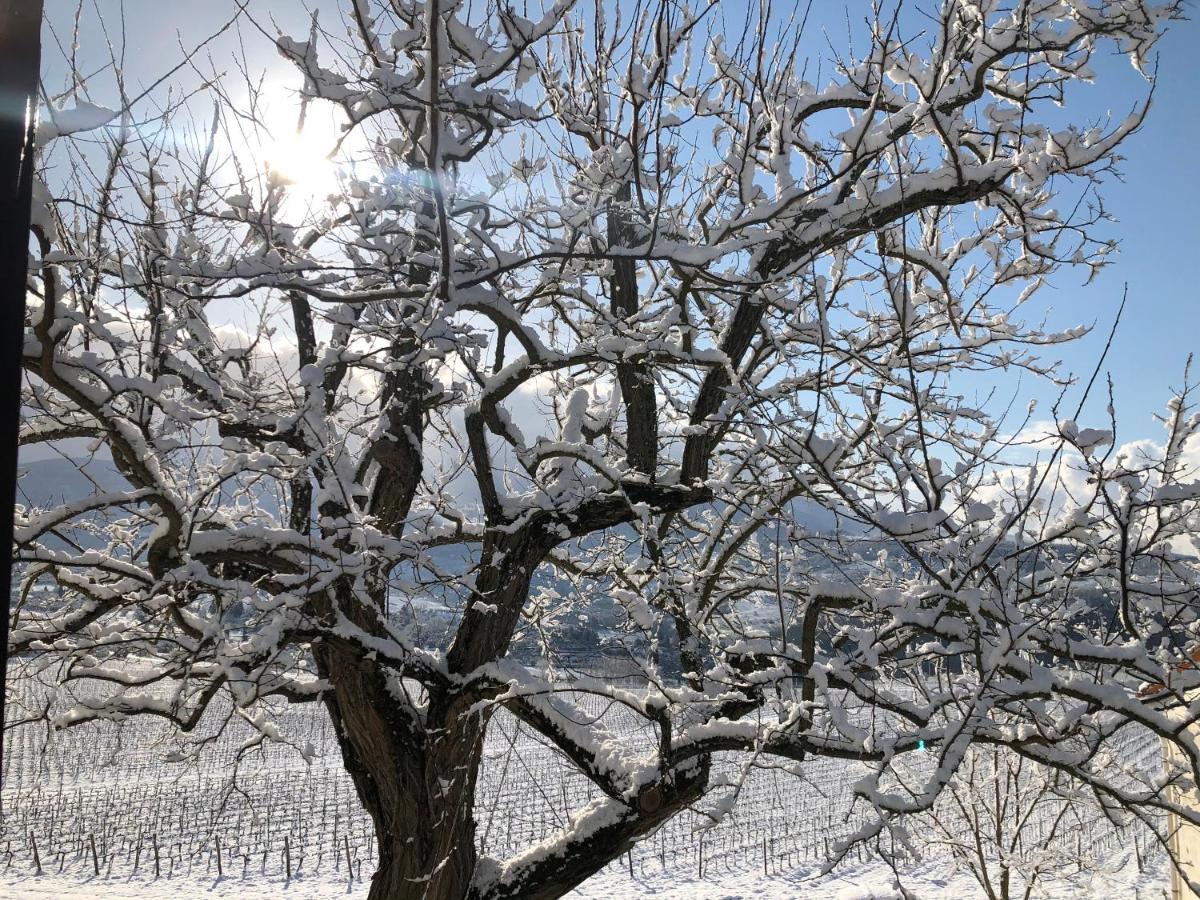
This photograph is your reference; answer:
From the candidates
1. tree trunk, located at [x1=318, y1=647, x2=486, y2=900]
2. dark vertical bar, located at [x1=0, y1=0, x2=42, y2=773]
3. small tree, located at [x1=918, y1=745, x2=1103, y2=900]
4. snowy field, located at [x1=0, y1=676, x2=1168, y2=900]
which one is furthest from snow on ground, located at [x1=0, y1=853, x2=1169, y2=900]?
dark vertical bar, located at [x1=0, y1=0, x2=42, y2=773]

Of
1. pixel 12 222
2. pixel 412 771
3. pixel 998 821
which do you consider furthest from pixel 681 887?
pixel 12 222

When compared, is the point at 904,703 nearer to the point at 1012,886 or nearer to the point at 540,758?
the point at 1012,886

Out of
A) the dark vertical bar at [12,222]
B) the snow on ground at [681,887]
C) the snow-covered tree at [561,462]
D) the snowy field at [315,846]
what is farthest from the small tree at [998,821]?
the snow on ground at [681,887]

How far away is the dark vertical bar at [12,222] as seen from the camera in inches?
25.4

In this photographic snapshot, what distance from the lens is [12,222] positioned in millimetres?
669

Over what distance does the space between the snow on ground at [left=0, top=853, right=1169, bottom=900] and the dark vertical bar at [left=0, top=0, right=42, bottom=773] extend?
19.7 m

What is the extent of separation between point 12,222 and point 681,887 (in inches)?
903

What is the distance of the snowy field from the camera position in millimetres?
19109

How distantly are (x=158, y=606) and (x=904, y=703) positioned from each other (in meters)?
3.28

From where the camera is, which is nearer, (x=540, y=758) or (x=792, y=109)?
(x=792, y=109)

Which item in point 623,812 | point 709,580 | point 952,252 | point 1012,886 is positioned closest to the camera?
point 623,812

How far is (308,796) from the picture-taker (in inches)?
1115

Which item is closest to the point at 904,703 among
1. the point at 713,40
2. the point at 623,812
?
the point at 623,812

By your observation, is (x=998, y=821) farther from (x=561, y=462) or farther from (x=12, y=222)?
(x=12, y=222)
